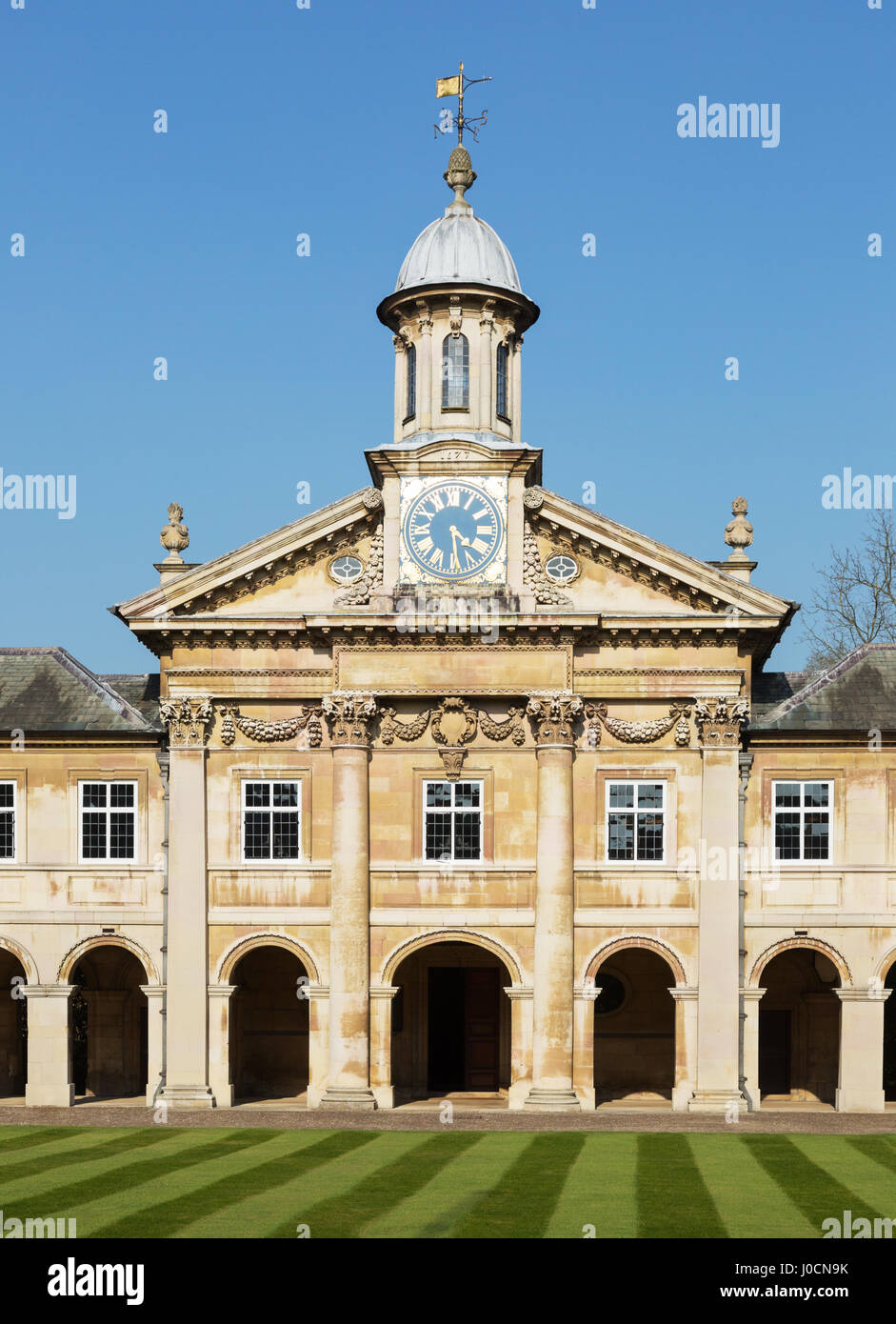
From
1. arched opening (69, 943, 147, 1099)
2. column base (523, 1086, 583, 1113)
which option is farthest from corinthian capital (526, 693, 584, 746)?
arched opening (69, 943, 147, 1099)

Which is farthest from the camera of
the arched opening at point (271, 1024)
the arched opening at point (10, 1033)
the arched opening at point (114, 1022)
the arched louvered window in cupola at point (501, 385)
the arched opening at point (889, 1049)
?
the arched opening at point (889, 1049)

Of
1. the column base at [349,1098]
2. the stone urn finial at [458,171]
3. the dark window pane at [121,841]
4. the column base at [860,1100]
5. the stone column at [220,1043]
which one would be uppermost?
the stone urn finial at [458,171]

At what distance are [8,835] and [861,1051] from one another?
22349mm

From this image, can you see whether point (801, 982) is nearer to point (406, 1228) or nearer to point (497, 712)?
point (497, 712)

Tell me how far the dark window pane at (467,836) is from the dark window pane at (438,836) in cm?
19

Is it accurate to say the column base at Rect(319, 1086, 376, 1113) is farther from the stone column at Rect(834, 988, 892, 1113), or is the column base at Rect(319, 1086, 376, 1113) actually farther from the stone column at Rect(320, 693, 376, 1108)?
the stone column at Rect(834, 988, 892, 1113)

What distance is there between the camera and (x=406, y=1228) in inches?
891

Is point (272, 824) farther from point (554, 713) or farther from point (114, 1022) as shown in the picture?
point (114, 1022)

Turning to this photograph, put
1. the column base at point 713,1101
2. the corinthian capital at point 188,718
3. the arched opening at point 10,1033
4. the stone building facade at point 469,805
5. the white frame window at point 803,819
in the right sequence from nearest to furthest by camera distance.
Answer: the column base at point 713,1101
the stone building facade at point 469,805
the corinthian capital at point 188,718
the white frame window at point 803,819
the arched opening at point 10,1033

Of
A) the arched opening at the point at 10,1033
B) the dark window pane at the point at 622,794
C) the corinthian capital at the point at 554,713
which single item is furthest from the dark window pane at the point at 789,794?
the arched opening at the point at 10,1033

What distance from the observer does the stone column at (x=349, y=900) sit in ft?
132

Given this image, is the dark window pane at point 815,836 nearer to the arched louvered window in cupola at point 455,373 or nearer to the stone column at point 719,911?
the stone column at point 719,911

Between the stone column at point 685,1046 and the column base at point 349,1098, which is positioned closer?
the column base at point 349,1098
